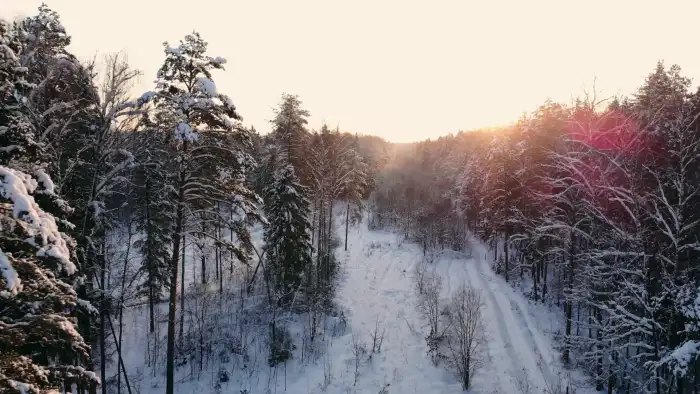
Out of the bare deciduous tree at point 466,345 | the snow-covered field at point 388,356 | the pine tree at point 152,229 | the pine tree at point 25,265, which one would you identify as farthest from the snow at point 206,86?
the bare deciduous tree at point 466,345

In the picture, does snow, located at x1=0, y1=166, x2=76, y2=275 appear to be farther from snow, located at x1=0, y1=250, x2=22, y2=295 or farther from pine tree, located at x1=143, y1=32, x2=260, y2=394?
pine tree, located at x1=143, y1=32, x2=260, y2=394

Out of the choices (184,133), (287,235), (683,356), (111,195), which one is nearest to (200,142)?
(184,133)

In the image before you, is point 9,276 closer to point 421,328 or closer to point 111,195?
point 111,195

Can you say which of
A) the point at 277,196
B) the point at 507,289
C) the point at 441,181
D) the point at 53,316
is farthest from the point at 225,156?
the point at 441,181

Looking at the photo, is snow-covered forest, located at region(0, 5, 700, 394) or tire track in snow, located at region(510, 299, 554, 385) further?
tire track in snow, located at region(510, 299, 554, 385)

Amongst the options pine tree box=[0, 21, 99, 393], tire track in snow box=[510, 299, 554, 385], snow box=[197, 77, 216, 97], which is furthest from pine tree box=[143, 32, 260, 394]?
tire track in snow box=[510, 299, 554, 385]

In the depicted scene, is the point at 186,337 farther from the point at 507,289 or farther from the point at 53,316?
the point at 507,289
